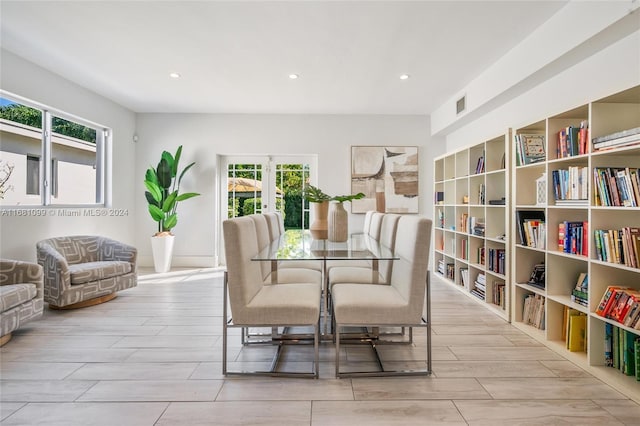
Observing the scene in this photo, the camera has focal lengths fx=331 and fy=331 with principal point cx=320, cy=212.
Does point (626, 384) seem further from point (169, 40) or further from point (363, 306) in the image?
point (169, 40)

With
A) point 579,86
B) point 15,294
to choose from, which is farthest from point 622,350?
point 15,294

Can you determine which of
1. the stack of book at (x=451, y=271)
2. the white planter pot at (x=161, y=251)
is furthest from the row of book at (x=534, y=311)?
the white planter pot at (x=161, y=251)

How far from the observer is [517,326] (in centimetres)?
285

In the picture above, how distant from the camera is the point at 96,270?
3477mm

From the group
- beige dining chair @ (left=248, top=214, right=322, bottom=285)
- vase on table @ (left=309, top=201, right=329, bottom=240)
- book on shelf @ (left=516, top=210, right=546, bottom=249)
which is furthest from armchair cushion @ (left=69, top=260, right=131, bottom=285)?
book on shelf @ (left=516, top=210, right=546, bottom=249)

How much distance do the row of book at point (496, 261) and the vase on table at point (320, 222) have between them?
70.6 inches

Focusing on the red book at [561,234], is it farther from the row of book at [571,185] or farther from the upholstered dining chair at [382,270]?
the upholstered dining chair at [382,270]

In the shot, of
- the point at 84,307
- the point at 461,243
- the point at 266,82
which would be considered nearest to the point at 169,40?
the point at 266,82

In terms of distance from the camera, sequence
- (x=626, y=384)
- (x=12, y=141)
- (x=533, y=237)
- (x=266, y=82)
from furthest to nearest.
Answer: (x=266, y=82)
(x=12, y=141)
(x=533, y=237)
(x=626, y=384)

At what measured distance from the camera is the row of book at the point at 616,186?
1868 mm

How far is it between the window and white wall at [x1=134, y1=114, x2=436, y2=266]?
827mm

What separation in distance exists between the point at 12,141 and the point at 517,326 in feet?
17.1

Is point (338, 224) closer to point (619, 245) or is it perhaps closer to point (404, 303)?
point (404, 303)

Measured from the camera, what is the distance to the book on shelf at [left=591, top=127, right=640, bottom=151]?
5.97 feet
